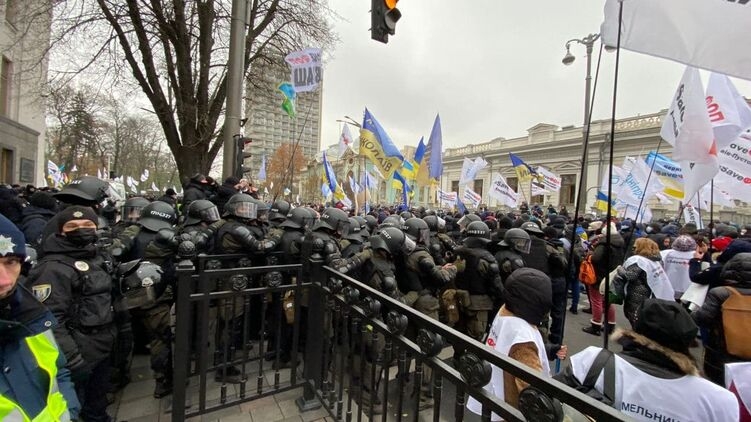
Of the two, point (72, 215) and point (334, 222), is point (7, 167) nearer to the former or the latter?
point (72, 215)

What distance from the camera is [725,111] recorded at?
14.5 ft

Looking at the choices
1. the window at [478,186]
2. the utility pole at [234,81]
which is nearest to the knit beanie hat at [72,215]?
the utility pole at [234,81]

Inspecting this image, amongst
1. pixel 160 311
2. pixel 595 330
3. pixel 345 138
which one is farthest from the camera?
pixel 345 138

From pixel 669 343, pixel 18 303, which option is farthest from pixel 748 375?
pixel 18 303

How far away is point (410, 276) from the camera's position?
435 centimetres

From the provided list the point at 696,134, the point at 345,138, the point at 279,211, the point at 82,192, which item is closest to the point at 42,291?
the point at 82,192

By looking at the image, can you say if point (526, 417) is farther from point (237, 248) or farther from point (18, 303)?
point (237, 248)

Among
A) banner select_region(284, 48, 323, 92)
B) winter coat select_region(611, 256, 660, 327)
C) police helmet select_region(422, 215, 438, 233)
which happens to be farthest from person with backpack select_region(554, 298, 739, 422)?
banner select_region(284, 48, 323, 92)

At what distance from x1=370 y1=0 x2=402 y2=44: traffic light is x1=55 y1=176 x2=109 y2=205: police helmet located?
157 inches

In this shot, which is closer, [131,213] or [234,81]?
[131,213]

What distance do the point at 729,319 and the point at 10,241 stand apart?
5013 millimetres

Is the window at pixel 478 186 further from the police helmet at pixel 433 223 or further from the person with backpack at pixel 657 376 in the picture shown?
the person with backpack at pixel 657 376

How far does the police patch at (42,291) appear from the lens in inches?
92.7

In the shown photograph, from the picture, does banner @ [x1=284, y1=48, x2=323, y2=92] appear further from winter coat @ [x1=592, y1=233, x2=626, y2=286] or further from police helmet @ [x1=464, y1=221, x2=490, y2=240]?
winter coat @ [x1=592, y1=233, x2=626, y2=286]
